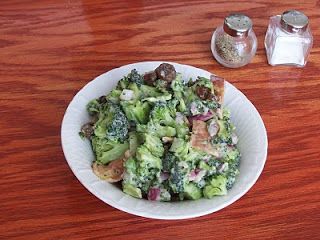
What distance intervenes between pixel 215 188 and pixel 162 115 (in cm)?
17

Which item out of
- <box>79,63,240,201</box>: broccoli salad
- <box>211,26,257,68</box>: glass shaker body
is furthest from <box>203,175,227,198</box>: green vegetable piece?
<box>211,26,257,68</box>: glass shaker body

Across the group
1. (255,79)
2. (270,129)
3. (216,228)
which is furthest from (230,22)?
(216,228)

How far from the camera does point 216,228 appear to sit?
0.99 metres

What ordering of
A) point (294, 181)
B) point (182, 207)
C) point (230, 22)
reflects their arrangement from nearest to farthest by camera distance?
1. point (182, 207)
2. point (294, 181)
3. point (230, 22)

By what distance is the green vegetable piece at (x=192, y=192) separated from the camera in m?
0.96

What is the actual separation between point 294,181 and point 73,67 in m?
0.61

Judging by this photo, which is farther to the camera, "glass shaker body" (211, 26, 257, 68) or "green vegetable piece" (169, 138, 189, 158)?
"glass shaker body" (211, 26, 257, 68)

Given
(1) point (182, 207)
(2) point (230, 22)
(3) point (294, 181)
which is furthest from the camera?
(2) point (230, 22)

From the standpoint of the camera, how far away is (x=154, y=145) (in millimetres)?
960

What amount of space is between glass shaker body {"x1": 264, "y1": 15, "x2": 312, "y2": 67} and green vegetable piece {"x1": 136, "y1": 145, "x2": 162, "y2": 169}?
0.52 meters

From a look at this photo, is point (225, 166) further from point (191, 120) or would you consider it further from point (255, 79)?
point (255, 79)

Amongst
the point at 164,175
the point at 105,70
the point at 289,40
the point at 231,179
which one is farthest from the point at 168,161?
the point at 289,40

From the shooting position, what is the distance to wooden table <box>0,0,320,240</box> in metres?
0.99

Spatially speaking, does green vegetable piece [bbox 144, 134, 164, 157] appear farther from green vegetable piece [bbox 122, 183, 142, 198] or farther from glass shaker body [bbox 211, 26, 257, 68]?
glass shaker body [bbox 211, 26, 257, 68]
